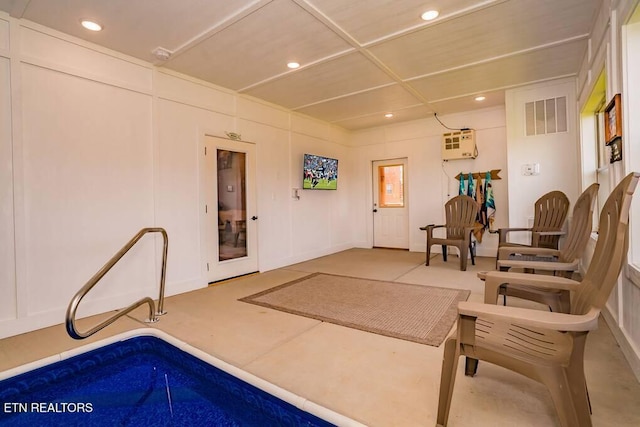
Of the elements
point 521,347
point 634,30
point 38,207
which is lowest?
point 521,347

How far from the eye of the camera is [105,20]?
2.83 metres

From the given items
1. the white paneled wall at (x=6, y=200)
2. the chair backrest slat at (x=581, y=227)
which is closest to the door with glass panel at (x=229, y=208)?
the white paneled wall at (x=6, y=200)

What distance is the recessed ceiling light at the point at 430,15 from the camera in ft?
9.27

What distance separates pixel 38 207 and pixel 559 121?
636 centimetres

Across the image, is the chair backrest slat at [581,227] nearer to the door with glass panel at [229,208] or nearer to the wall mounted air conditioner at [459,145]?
the wall mounted air conditioner at [459,145]

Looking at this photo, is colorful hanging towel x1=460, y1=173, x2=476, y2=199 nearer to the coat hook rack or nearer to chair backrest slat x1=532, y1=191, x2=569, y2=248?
the coat hook rack

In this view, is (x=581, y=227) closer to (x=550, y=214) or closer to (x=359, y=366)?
(x=550, y=214)

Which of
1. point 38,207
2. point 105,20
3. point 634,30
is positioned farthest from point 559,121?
point 38,207

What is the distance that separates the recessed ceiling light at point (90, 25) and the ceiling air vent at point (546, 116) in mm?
5450

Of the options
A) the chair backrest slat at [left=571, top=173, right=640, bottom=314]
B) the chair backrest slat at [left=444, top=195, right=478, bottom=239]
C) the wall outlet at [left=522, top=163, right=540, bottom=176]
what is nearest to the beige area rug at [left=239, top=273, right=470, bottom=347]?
the chair backrest slat at [left=571, top=173, right=640, bottom=314]

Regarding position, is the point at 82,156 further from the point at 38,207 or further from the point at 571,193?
the point at 571,193

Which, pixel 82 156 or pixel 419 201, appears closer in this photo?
pixel 82 156

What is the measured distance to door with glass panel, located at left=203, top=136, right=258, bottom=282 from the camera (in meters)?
4.39

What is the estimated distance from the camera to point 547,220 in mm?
4359
